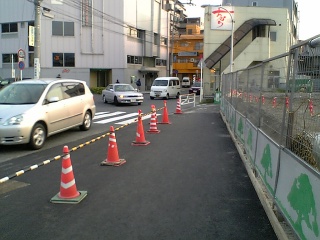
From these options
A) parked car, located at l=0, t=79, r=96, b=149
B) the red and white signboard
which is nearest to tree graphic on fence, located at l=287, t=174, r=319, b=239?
parked car, located at l=0, t=79, r=96, b=149

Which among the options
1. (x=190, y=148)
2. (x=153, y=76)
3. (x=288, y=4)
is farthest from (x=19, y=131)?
(x=288, y=4)

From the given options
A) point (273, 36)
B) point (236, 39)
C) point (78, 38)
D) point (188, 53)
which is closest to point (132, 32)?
point (78, 38)

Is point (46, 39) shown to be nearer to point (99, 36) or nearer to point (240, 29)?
point (99, 36)

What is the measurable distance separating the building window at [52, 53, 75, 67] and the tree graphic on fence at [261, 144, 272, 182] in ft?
133

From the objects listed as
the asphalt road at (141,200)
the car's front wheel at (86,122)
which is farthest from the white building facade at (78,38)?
the asphalt road at (141,200)

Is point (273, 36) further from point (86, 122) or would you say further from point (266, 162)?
point (266, 162)

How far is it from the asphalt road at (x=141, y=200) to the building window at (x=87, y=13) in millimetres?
36806

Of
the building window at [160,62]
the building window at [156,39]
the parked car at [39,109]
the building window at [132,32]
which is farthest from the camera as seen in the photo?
the building window at [160,62]

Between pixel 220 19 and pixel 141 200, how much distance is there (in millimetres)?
33111

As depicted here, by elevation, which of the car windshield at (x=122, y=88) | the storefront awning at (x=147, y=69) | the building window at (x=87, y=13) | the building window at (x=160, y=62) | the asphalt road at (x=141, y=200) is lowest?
the asphalt road at (x=141, y=200)

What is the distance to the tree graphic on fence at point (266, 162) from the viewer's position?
4.70 m

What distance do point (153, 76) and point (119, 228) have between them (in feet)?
168

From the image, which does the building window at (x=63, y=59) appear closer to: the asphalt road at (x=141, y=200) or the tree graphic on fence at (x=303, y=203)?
the asphalt road at (x=141, y=200)

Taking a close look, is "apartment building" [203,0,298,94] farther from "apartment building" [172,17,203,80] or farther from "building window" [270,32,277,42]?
"apartment building" [172,17,203,80]
